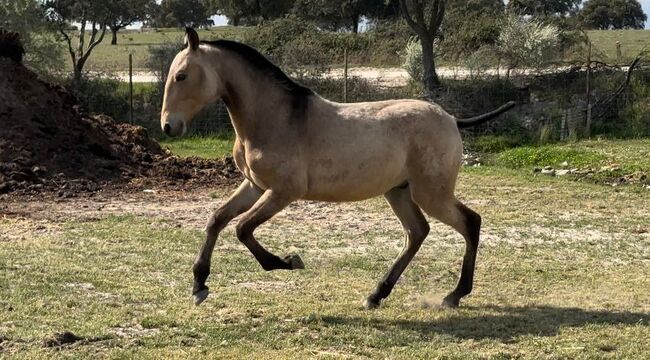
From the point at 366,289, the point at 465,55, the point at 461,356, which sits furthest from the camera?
the point at 465,55

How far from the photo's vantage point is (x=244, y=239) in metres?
7.20

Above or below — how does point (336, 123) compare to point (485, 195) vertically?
above

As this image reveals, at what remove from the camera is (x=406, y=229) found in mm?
7961

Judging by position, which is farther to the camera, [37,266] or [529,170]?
[529,170]

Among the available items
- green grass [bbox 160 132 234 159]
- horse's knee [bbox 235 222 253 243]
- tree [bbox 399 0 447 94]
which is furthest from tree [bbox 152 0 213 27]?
horse's knee [bbox 235 222 253 243]

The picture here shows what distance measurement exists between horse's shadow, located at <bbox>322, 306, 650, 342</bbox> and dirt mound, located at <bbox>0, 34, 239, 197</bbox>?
8.80 metres

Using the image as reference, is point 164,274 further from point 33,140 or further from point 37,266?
point 33,140

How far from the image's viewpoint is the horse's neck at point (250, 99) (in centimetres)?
735

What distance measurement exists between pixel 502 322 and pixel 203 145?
15815mm

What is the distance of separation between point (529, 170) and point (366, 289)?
33.7ft

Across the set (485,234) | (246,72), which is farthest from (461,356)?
(485,234)

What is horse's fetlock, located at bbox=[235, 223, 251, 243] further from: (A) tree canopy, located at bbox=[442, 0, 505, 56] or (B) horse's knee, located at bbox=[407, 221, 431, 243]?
(A) tree canopy, located at bbox=[442, 0, 505, 56]

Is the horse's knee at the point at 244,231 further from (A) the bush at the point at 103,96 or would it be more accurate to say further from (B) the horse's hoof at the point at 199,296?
(A) the bush at the point at 103,96

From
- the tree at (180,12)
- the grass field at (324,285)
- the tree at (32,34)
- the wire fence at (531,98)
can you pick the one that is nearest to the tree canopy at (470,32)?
the wire fence at (531,98)
